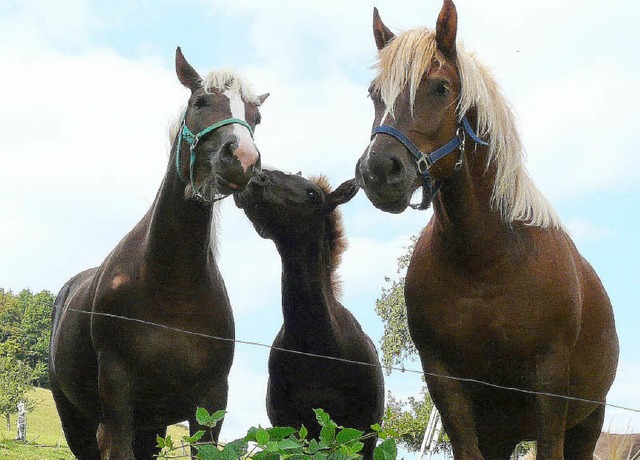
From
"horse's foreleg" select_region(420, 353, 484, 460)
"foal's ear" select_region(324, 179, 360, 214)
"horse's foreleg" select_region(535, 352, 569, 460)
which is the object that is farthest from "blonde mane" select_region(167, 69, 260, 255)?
"horse's foreleg" select_region(535, 352, 569, 460)

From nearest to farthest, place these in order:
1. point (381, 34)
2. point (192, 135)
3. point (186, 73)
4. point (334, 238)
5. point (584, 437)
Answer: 1. point (381, 34)
2. point (192, 135)
3. point (186, 73)
4. point (584, 437)
5. point (334, 238)

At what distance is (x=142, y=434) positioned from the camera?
6.73m

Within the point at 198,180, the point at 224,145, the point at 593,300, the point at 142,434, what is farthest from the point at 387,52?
the point at 142,434

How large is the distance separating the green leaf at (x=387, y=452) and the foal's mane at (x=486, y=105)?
170cm

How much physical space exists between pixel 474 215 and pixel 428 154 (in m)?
0.51

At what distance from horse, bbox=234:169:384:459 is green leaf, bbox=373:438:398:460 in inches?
109

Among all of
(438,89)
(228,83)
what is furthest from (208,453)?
(228,83)

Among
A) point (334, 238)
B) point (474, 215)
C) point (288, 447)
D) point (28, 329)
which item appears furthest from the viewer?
point (28, 329)

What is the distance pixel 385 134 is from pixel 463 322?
103 cm

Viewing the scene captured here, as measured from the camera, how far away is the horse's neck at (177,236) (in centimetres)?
518

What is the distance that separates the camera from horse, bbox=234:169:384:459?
586 cm

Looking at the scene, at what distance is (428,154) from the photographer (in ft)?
13.4

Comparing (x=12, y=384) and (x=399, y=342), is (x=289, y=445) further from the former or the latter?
(x=12, y=384)

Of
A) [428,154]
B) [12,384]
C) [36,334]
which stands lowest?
[12,384]
